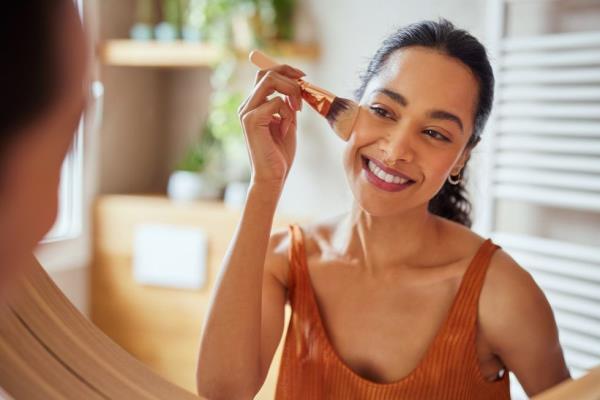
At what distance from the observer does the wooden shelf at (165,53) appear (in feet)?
6.30

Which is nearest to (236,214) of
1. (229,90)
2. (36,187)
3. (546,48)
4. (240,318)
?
(229,90)

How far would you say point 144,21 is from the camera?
6.84ft

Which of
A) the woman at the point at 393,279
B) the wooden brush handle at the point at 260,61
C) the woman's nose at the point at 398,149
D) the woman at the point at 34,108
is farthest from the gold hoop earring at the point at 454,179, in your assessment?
the woman at the point at 34,108

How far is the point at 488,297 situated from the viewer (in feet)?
2.77

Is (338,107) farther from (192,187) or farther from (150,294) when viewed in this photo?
(150,294)

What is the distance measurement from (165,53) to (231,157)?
338mm

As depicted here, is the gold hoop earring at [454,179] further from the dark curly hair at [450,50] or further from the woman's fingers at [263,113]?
the woman's fingers at [263,113]

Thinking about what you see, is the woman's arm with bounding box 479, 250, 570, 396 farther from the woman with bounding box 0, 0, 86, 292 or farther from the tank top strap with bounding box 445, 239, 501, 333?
the woman with bounding box 0, 0, 86, 292

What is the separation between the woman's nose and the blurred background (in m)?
0.66

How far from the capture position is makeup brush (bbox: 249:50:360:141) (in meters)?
0.79

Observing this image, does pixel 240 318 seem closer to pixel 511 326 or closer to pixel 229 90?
pixel 511 326

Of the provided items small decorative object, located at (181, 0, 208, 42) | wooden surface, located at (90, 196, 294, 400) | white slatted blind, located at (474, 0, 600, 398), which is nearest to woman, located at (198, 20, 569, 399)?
white slatted blind, located at (474, 0, 600, 398)

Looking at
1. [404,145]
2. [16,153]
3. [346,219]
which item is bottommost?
[346,219]

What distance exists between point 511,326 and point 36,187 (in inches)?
27.0
